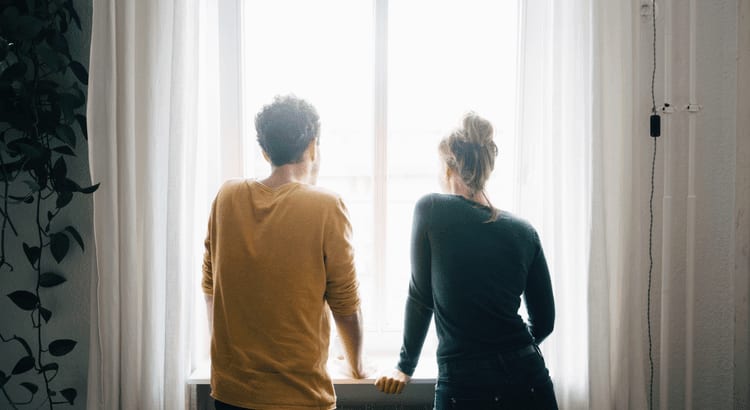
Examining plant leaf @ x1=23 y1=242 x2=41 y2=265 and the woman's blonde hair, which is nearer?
the woman's blonde hair

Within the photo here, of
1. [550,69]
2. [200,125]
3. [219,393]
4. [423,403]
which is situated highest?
[550,69]

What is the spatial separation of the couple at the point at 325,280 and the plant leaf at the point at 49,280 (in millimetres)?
717

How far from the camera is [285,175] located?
1320 mm

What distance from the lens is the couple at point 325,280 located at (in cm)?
122

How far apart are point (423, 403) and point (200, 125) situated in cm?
129

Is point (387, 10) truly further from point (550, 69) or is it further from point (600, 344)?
point (600, 344)

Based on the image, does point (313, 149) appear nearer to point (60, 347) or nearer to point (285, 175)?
point (285, 175)

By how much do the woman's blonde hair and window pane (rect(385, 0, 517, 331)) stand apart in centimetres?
54

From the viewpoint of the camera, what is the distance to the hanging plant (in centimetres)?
159

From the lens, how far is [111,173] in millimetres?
1593

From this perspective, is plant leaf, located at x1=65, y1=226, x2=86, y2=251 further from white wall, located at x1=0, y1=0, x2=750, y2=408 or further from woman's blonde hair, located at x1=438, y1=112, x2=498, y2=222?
woman's blonde hair, located at x1=438, y1=112, x2=498, y2=222

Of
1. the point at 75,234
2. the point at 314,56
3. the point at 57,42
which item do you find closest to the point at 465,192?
the point at 314,56

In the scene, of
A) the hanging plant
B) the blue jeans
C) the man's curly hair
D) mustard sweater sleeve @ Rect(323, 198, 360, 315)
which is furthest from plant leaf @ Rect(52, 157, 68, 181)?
the blue jeans

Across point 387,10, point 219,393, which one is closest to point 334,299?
point 219,393
